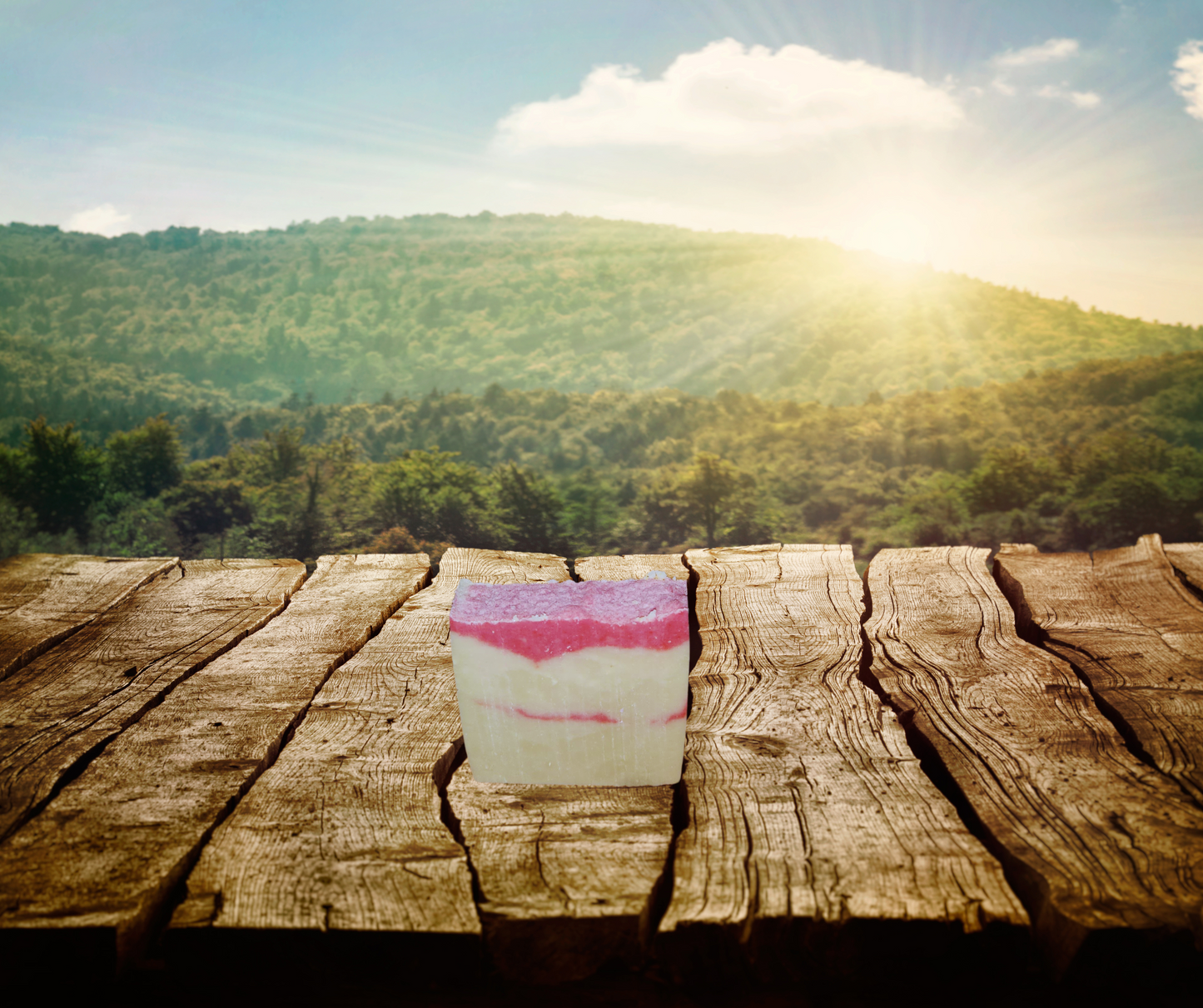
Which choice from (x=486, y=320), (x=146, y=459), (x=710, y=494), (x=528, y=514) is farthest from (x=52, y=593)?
(x=486, y=320)

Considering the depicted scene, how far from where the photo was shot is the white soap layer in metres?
1.21

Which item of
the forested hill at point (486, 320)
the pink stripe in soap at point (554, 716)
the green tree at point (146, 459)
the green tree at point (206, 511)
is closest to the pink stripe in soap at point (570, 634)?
the pink stripe in soap at point (554, 716)

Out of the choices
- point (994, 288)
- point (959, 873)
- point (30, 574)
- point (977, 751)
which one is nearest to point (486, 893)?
point (959, 873)

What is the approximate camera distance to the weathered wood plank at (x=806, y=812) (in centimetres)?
98

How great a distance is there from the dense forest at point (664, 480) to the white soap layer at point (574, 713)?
15141 millimetres

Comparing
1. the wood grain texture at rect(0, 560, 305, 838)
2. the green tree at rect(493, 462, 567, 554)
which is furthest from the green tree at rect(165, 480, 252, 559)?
the wood grain texture at rect(0, 560, 305, 838)

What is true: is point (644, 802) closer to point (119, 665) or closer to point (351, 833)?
point (351, 833)

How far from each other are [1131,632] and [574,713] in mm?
1619

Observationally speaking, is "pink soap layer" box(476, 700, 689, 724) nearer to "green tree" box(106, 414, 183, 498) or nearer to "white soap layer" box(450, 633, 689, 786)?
"white soap layer" box(450, 633, 689, 786)

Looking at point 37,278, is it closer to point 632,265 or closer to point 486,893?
point 632,265

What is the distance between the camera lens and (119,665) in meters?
1.91

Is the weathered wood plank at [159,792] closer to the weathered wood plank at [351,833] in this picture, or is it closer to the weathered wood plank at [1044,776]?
the weathered wood plank at [351,833]

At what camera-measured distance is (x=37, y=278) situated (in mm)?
25750

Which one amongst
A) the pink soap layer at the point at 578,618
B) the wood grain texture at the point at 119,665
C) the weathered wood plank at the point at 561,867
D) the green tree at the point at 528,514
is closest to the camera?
the weathered wood plank at the point at 561,867
